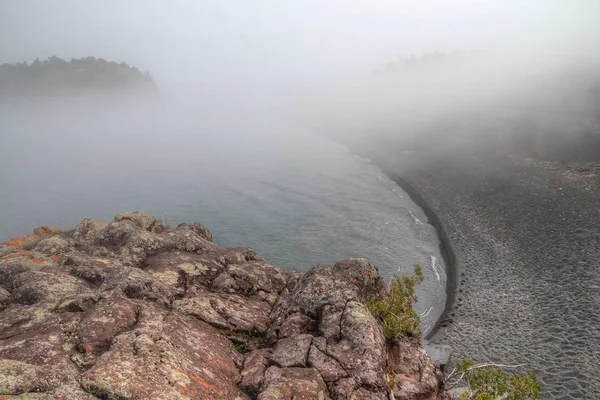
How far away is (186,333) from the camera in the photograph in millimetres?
16328

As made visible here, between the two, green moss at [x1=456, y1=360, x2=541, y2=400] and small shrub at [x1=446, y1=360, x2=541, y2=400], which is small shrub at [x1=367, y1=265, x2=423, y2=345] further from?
green moss at [x1=456, y1=360, x2=541, y2=400]

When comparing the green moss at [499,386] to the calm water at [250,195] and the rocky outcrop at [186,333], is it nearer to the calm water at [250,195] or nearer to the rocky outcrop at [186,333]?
the rocky outcrop at [186,333]

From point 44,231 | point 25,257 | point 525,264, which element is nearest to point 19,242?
point 44,231

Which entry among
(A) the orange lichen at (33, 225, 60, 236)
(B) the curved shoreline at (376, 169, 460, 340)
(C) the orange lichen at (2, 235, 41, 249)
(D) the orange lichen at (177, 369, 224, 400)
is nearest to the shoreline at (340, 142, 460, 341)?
(B) the curved shoreline at (376, 169, 460, 340)

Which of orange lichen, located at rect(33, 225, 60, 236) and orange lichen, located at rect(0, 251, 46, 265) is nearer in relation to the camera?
orange lichen, located at rect(0, 251, 46, 265)

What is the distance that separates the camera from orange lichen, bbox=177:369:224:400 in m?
12.6

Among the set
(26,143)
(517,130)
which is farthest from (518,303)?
(26,143)

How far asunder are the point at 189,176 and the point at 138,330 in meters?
83.4

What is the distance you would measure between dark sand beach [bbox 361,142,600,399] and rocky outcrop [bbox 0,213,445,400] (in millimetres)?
14450

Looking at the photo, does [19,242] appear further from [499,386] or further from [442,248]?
[442,248]

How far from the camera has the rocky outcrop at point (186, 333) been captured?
12.7 meters

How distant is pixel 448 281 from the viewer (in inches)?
1594

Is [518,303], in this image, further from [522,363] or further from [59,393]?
[59,393]

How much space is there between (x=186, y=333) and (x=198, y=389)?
3766 millimetres
